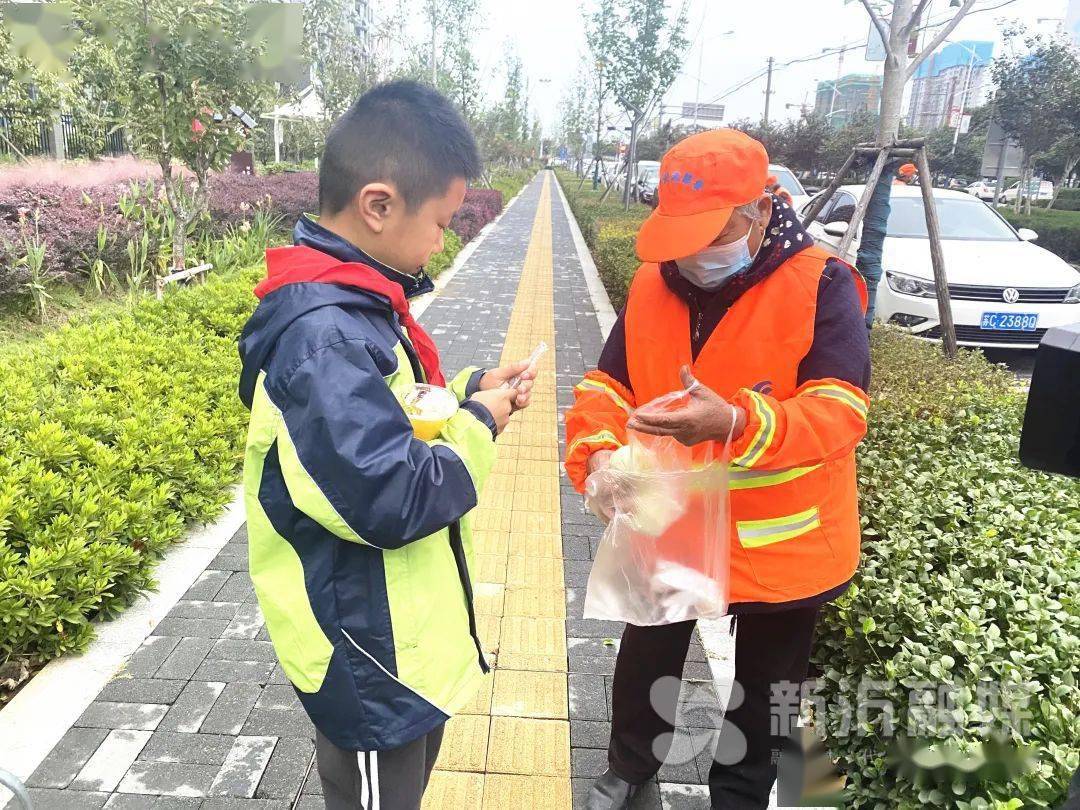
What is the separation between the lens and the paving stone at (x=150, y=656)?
2498mm

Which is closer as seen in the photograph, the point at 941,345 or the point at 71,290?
the point at 941,345

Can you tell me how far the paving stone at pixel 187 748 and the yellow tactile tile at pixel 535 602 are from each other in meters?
1.10

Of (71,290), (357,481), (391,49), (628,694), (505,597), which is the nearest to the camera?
(357,481)

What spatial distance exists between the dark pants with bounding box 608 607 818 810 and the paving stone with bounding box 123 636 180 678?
1533 mm

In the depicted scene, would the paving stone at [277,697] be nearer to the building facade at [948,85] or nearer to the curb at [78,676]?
the curb at [78,676]

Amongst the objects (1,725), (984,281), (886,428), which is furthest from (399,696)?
(984,281)

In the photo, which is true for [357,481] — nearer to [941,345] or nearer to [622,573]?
[622,573]

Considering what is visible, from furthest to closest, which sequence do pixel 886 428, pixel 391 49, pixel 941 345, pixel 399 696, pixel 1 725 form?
pixel 391 49
pixel 941 345
pixel 886 428
pixel 1 725
pixel 399 696

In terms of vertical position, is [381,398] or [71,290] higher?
[381,398]

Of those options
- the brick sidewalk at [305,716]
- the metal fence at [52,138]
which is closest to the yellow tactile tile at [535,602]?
the brick sidewalk at [305,716]

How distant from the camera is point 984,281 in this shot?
6.61 m

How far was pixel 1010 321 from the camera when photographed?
21.6 feet

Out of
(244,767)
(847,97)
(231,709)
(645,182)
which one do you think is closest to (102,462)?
(231,709)

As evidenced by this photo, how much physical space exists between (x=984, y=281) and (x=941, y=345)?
1892mm
